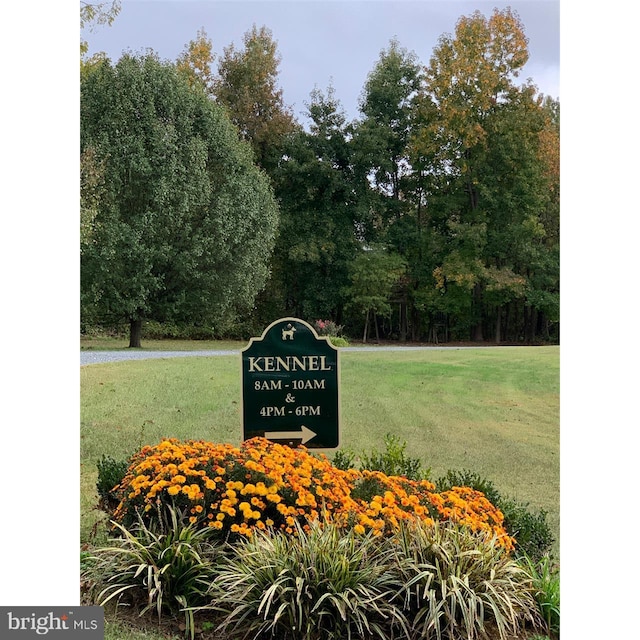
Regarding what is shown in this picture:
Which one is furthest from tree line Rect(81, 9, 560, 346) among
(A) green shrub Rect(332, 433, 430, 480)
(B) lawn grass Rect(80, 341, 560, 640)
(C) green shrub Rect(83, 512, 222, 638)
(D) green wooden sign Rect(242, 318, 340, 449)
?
(C) green shrub Rect(83, 512, 222, 638)

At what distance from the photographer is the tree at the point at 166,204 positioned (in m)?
5.88

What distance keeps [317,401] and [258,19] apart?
3.19 meters

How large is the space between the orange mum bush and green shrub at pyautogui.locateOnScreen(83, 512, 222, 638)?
5.8 inches

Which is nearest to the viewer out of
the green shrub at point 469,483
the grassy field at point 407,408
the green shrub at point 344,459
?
the green shrub at point 469,483

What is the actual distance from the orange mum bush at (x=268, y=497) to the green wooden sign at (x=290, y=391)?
53 centimetres

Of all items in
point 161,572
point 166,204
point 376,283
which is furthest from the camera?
point 166,204

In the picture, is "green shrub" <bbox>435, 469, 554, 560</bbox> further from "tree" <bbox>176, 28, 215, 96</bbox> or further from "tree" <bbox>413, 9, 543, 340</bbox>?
"tree" <bbox>176, 28, 215, 96</bbox>

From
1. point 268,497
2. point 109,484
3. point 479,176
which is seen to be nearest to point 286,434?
point 268,497

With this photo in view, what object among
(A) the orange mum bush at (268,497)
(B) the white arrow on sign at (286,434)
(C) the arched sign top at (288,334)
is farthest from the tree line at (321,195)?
(A) the orange mum bush at (268,497)

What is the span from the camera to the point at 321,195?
603 centimetres

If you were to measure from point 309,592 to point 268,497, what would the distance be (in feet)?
2.18

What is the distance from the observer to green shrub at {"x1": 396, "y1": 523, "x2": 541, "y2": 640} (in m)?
3.53

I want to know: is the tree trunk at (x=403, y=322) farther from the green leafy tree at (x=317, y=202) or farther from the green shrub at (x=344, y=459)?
the green shrub at (x=344, y=459)

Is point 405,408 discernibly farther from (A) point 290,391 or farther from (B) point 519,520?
(B) point 519,520
